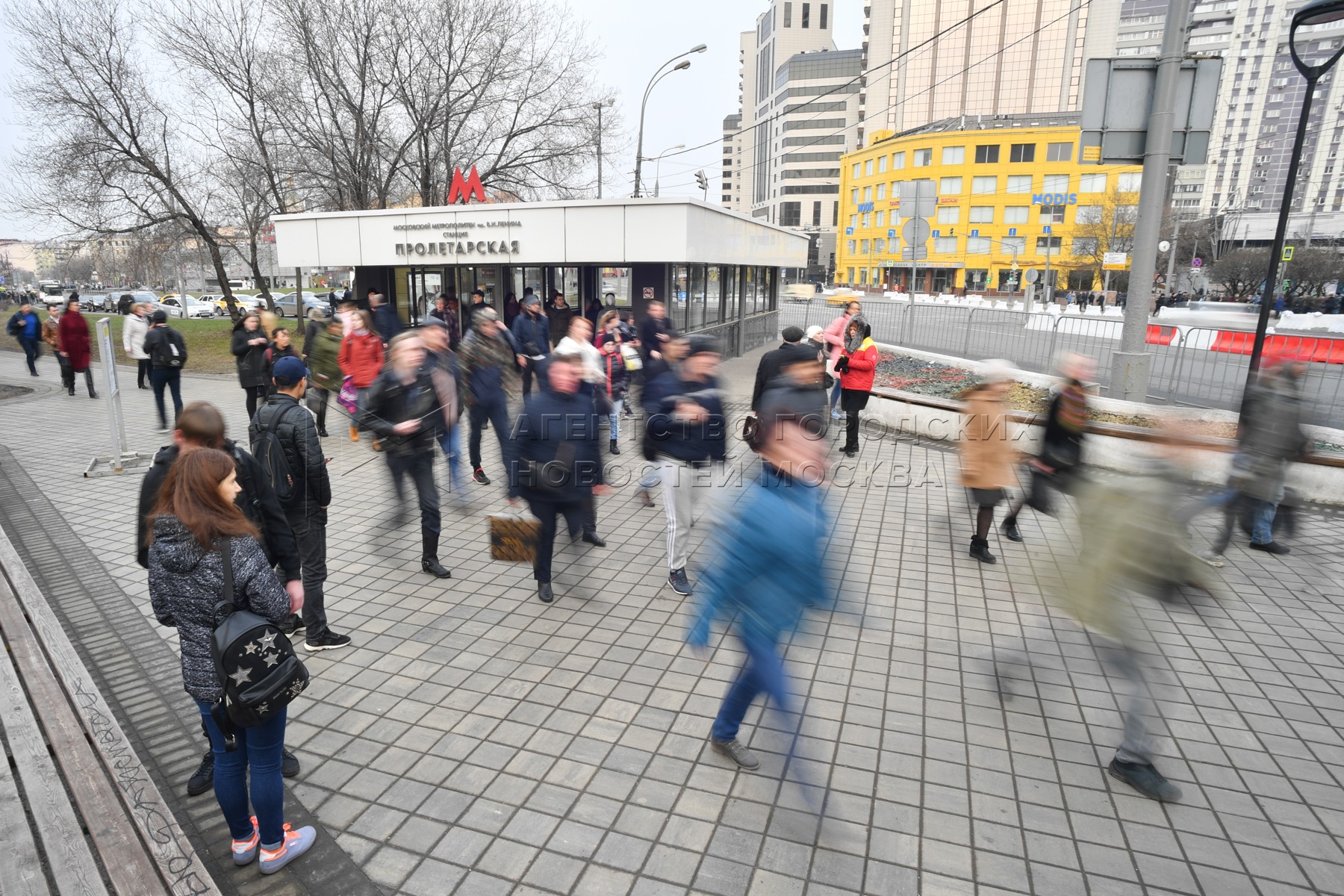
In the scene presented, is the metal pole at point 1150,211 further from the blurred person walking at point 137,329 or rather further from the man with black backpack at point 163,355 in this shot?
the blurred person walking at point 137,329

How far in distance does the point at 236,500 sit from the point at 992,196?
254 ft

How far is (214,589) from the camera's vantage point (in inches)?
111

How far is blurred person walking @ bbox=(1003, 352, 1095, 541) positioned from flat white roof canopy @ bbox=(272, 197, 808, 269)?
9999 millimetres

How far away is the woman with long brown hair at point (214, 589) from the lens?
2779mm

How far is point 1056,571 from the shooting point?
20.6 feet

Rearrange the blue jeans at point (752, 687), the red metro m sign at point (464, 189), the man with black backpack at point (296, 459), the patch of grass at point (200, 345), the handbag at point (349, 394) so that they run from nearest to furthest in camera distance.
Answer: the blue jeans at point (752, 687)
the man with black backpack at point (296, 459)
the handbag at point (349, 394)
the red metro m sign at point (464, 189)
the patch of grass at point (200, 345)

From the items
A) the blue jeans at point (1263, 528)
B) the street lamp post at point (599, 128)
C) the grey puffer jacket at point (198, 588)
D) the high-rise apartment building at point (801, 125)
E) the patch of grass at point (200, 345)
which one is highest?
the high-rise apartment building at point (801, 125)

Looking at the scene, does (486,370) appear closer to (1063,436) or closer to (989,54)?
(1063,436)

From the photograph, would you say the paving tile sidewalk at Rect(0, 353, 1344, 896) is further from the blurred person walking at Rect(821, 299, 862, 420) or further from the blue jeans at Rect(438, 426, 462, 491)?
the blurred person walking at Rect(821, 299, 862, 420)

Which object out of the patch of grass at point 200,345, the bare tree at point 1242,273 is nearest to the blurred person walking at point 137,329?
the patch of grass at point 200,345

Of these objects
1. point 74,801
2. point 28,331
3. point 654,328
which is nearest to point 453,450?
point 654,328

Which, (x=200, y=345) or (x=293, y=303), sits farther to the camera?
(x=293, y=303)

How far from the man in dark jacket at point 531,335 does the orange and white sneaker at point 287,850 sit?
300 inches

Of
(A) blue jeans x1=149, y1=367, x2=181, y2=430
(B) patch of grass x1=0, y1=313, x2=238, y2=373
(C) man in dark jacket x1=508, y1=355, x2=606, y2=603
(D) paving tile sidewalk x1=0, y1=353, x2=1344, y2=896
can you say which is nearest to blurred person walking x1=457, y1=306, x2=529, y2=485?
(D) paving tile sidewalk x1=0, y1=353, x2=1344, y2=896
